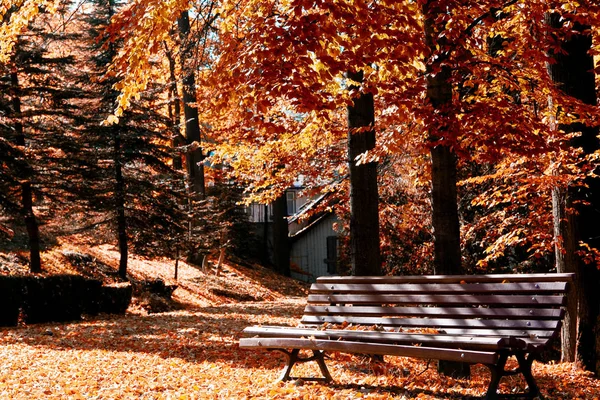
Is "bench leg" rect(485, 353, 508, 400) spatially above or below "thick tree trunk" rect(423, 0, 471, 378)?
below

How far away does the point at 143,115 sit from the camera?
60.6 ft

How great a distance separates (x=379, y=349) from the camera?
5977mm

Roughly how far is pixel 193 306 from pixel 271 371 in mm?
11236

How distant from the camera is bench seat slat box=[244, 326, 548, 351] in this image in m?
5.45

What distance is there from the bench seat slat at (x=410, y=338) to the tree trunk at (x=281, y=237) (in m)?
22.8

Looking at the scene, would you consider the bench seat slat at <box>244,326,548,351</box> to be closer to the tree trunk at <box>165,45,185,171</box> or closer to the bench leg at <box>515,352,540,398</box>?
the bench leg at <box>515,352,540,398</box>

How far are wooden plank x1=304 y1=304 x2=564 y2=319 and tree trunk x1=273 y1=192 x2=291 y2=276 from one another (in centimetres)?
2222

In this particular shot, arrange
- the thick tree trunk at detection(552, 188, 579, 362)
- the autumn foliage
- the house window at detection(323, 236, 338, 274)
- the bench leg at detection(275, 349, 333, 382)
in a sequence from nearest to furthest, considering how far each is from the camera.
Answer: the bench leg at detection(275, 349, 333, 382), the autumn foliage, the thick tree trunk at detection(552, 188, 579, 362), the house window at detection(323, 236, 338, 274)

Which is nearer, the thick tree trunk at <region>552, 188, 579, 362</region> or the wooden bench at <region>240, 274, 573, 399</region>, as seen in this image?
the wooden bench at <region>240, 274, 573, 399</region>

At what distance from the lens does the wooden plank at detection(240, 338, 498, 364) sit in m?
5.38

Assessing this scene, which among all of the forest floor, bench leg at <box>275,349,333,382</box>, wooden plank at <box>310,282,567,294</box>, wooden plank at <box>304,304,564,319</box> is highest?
wooden plank at <box>310,282,567,294</box>

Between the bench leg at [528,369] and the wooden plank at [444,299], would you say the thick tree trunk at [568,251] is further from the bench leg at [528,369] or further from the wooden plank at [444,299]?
the bench leg at [528,369]

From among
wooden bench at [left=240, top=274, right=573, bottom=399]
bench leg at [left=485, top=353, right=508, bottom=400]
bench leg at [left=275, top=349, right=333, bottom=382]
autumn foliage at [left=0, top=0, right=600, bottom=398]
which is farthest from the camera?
autumn foliage at [left=0, top=0, right=600, bottom=398]

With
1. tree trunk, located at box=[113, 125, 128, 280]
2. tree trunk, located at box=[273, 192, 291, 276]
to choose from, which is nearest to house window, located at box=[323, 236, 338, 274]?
tree trunk, located at box=[273, 192, 291, 276]
